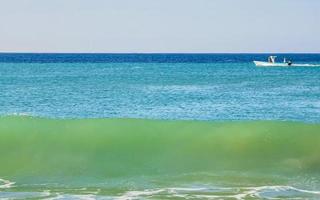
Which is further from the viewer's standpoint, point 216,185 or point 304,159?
point 304,159

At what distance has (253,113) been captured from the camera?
2706 cm

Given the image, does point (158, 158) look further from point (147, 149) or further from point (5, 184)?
point (5, 184)

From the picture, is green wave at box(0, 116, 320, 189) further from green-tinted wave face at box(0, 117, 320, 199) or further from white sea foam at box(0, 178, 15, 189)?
white sea foam at box(0, 178, 15, 189)

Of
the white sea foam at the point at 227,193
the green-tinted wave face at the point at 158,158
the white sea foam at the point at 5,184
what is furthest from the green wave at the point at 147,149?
the white sea foam at the point at 227,193

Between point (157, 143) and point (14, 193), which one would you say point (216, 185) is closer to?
point (14, 193)

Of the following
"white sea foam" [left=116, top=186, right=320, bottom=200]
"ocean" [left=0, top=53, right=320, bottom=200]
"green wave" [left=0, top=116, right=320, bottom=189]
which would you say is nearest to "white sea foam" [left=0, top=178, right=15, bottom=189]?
"ocean" [left=0, top=53, right=320, bottom=200]

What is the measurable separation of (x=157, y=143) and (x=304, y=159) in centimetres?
370

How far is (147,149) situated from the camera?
15859mm

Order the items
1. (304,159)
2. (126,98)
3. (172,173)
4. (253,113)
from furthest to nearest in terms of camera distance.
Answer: (126,98), (253,113), (304,159), (172,173)

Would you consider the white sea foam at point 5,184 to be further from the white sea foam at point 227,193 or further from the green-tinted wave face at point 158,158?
the white sea foam at point 227,193

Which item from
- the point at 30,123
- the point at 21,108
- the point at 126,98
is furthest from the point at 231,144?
the point at 126,98

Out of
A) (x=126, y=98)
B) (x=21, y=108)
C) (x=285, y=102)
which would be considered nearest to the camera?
(x=21, y=108)

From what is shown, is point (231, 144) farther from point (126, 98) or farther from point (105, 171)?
point (126, 98)

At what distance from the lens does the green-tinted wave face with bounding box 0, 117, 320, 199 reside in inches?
463
